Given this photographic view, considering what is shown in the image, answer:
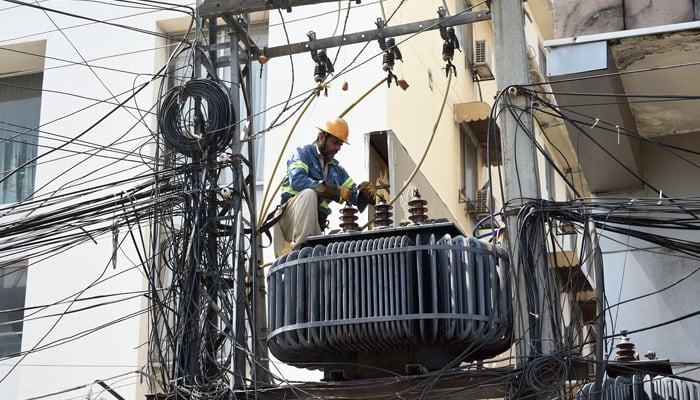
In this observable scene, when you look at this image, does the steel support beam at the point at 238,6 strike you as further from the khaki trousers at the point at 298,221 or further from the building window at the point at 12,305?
the building window at the point at 12,305

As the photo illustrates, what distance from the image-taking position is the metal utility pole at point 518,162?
30.0 feet

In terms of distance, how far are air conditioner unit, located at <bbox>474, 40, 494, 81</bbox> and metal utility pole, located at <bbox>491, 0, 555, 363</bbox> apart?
9.67m

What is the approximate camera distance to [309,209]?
11.1 meters

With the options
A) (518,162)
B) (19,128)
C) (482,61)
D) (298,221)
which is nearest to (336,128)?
(298,221)

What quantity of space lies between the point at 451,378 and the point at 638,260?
3.68m

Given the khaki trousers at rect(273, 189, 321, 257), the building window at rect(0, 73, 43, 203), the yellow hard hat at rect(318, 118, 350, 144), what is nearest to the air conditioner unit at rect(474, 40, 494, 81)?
the building window at rect(0, 73, 43, 203)

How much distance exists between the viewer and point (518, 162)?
9594mm

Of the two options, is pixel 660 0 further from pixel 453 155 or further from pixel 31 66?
pixel 31 66

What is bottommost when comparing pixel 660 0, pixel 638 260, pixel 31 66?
pixel 638 260

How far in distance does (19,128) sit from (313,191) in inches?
325

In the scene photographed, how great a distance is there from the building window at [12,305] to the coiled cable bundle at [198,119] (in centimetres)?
653

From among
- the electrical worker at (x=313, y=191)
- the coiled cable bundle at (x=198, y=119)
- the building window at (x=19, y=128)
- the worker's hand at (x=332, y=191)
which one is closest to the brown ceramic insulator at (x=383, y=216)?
the electrical worker at (x=313, y=191)

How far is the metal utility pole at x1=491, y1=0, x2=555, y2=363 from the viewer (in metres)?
9.15

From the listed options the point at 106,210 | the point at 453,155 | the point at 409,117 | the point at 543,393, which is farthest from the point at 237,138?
the point at 453,155
